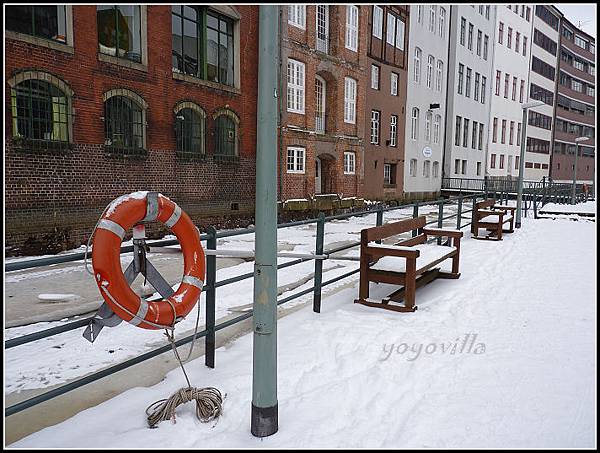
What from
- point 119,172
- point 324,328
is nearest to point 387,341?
point 324,328

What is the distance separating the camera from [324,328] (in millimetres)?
5441

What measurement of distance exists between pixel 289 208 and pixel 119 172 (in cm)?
872

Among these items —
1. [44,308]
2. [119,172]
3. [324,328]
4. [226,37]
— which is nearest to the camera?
[324,328]

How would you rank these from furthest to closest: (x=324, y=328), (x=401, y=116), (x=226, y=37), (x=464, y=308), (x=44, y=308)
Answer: (x=401, y=116)
(x=226, y=37)
(x=44, y=308)
(x=464, y=308)
(x=324, y=328)

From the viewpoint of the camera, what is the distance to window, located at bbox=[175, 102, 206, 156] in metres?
16.8

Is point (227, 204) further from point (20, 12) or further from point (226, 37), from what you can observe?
point (20, 12)

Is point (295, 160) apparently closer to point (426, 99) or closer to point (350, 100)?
point (350, 100)

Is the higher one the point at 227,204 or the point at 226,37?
the point at 226,37

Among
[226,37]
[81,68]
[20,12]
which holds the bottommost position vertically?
[81,68]

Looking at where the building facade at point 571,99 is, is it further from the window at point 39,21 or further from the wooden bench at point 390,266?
the wooden bench at point 390,266

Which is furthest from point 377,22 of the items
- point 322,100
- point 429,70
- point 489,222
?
point 489,222

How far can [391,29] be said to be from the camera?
2992 centimetres

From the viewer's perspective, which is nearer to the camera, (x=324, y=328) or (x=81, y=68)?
(x=324, y=328)

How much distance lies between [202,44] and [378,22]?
14479mm
